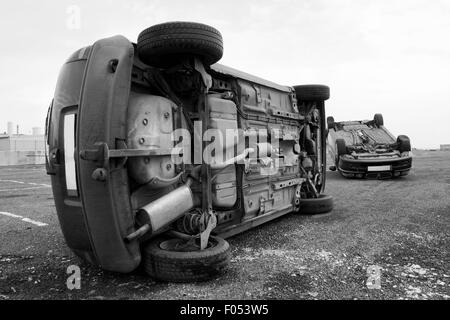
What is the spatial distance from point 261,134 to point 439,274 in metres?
2.35

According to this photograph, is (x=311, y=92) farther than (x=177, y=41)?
Yes

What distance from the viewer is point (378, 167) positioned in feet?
34.6

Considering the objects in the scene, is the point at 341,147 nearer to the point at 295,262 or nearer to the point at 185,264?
the point at 295,262

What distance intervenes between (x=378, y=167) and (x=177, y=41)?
9075 millimetres

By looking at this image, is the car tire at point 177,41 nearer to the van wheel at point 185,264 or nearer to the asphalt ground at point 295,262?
the van wheel at point 185,264

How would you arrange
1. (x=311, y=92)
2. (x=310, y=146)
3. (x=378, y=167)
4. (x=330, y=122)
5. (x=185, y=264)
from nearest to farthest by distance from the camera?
1. (x=185, y=264)
2. (x=311, y=92)
3. (x=310, y=146)
4. (x=378, y=167)
5. (x=330, y=122)

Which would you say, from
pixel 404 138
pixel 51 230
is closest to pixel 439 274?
pixel 51 230

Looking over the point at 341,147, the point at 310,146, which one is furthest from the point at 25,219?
the point at 341,147

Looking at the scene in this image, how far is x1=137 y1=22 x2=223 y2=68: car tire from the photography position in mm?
2912

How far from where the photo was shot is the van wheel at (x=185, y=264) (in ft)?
9.29

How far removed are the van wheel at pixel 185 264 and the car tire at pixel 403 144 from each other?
9570mm

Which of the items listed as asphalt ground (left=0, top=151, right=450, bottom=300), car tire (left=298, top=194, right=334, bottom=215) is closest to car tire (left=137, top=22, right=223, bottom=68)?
asphalt ground (left=0, top=151, right=450, bottom=300)

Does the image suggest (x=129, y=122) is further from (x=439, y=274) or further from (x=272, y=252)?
(x=439, y=274)

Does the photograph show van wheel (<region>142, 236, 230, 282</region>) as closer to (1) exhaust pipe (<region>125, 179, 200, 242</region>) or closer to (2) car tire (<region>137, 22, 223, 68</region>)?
(1) exhaust pipe (<region>125, 179, 200, 242</region>)
